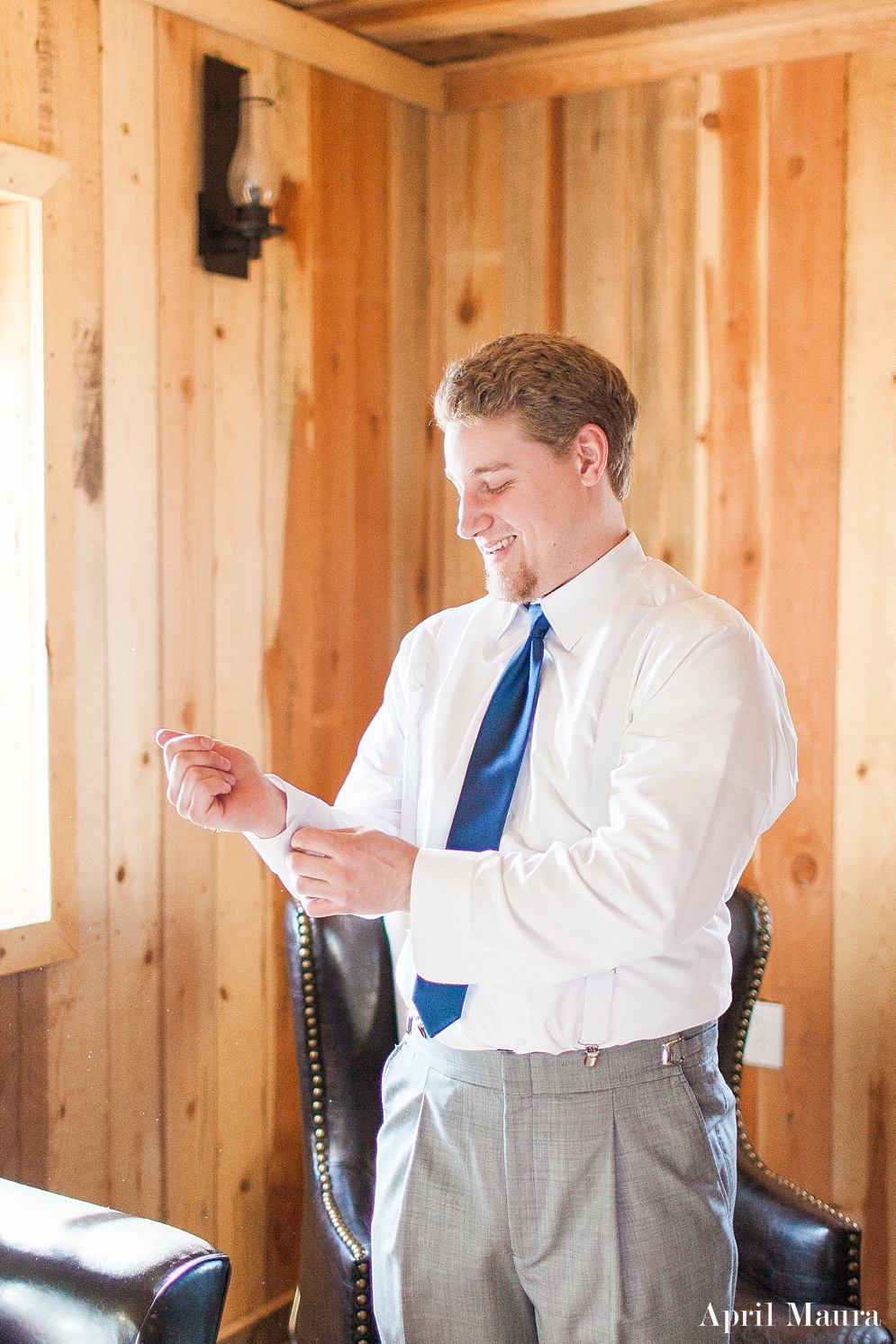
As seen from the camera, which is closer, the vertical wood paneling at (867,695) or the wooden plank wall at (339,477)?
the wooden plank wall at (339,477)

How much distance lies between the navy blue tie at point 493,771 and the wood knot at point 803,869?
113cm

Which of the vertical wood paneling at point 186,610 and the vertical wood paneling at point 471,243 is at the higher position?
the vertical wood paneling at point 471,243

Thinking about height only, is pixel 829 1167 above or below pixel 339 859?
below

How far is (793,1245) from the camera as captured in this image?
1959 millimetres

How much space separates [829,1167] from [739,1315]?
0.66 metres

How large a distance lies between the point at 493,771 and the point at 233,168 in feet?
4.18

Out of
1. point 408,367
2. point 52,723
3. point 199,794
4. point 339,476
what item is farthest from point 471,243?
point 199,794

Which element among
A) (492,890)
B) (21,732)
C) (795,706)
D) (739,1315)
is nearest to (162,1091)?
(21,732)

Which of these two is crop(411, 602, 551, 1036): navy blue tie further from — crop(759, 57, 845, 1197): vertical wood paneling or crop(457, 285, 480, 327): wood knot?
crop(457, 285, 480, 327): wood knot

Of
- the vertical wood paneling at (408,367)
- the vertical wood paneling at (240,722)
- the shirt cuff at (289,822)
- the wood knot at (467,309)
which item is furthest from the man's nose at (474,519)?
the wood knot at (467,309)

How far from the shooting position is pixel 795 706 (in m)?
2.49

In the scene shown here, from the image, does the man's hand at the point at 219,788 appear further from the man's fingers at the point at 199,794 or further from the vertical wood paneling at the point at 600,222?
the vertical wood paneling at the point at 600,222

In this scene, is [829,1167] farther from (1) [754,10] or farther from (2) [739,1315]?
(1) [754,10]

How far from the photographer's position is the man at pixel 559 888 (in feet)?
4.42
